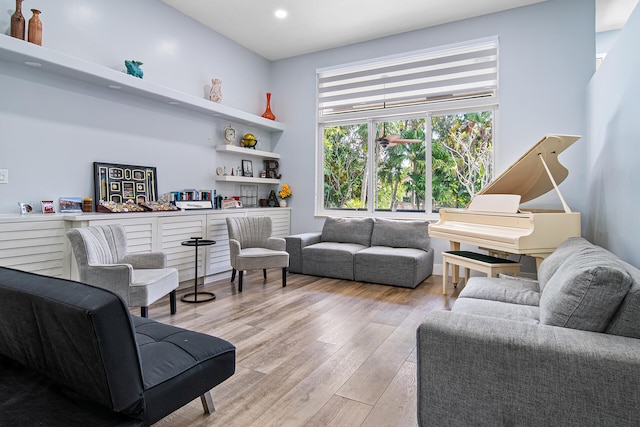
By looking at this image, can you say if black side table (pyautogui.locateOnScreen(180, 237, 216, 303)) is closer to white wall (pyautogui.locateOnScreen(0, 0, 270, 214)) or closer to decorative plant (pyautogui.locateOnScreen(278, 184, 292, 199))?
white wall (pyautogui.locateOnScreen(0, 0, 270, 214))

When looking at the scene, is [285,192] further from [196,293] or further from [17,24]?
[17,24]

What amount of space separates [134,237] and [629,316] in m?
3.76

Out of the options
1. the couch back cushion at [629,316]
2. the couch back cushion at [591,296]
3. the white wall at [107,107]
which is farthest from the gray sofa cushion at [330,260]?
the couch back cushion at [629,316]

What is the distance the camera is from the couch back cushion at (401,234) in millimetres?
4719

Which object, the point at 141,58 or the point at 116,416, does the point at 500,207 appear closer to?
the point at 116,416

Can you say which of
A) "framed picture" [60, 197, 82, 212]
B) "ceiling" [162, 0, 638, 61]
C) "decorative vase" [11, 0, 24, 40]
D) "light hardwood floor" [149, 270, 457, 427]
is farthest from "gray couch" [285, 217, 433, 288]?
"decorative vase" [11, 0, 24, 40]

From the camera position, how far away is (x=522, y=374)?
4.45ft

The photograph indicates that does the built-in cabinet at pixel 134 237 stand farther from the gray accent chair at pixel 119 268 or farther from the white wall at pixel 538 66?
the white wall at pixel 538 66

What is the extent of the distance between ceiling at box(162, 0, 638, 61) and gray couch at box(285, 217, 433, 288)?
265 cm

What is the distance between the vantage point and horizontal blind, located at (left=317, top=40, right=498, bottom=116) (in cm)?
472

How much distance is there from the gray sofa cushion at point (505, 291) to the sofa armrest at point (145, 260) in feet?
8.42

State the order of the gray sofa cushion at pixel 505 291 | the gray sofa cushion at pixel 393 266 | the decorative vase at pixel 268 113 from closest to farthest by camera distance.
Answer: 1. the gray sofa cushion at pixel 505 291
2. the gray sofa cushion at pixel 393 266
3. the decorative vase at pixel 268 113

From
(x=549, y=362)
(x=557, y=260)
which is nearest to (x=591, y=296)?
(x=549, y=362)

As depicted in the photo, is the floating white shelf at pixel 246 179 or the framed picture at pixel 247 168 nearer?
the floating white shelf at pixel 246 179
